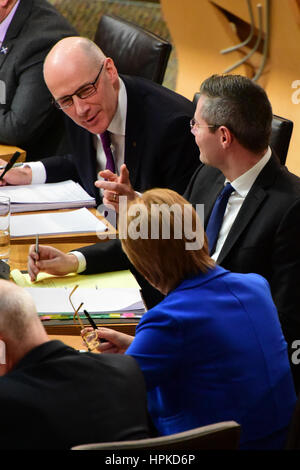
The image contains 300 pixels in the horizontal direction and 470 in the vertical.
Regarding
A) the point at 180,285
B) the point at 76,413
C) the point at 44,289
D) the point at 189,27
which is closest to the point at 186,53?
the point at 189,27

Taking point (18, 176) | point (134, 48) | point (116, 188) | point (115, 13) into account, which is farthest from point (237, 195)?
point (115, 13)

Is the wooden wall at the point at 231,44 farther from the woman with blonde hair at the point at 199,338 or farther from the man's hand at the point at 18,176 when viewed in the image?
the woman with blonde hair at the point at 199,338

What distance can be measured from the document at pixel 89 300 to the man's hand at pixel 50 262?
75 millimetres

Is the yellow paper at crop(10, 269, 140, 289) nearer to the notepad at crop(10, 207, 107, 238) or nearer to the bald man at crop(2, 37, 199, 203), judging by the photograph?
the notepad at crop(10, 207, 107, 238)

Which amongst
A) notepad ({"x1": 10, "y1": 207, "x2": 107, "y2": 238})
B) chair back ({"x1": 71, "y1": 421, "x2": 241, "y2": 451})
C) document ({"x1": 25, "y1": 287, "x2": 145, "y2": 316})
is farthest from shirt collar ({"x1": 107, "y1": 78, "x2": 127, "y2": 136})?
chair back ({"x1": 71, "y1": 421, "x2": 241, "y2": 451})

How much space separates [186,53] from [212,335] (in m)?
4.18

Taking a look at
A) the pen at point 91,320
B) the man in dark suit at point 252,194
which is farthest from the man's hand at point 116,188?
the pen at point 91,320

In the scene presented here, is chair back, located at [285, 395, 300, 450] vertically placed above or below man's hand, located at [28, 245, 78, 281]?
above

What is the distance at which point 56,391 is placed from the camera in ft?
4.00

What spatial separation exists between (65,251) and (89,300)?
0.37 meters

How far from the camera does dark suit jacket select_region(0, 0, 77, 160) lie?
10.6ft

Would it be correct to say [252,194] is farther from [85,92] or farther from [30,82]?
[30,82]

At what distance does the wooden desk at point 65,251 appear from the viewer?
1.82 metres

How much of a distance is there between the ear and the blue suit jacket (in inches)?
26.0
